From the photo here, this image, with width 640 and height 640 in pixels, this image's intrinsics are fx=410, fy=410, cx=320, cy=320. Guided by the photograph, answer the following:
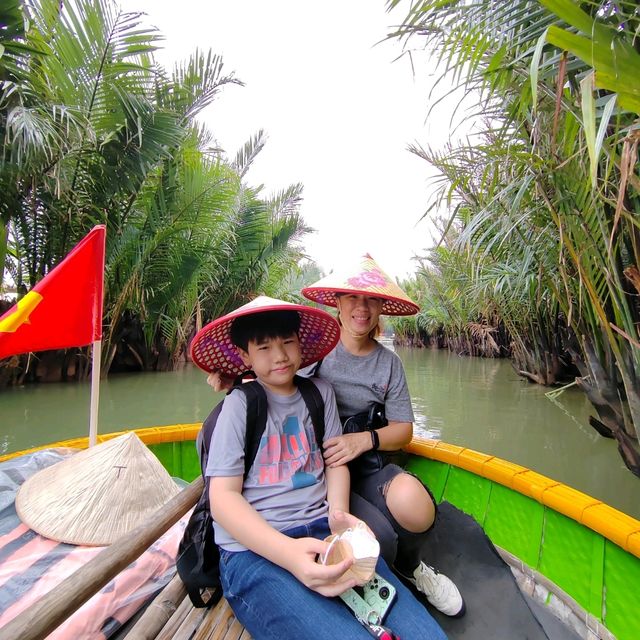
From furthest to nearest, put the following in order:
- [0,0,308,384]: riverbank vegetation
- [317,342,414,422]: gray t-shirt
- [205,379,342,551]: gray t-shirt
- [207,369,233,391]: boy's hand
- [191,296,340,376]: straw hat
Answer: [0,0,308,384]: riverbank vegetation
[317,342,414,422]: gray t-shirt
[207,369,233,391]: boy's hand
[191,296,340,376]: straw hat
[205,379,342,551]: gray t-shirt

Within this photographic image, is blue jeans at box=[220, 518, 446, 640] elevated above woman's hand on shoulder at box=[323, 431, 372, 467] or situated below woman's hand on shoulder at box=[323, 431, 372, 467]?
below

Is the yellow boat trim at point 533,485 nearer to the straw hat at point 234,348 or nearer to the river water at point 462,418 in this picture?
the straw hat at point 234,348

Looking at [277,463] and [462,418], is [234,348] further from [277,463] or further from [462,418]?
[462,418]

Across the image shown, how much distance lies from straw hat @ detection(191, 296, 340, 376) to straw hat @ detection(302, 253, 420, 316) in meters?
0.15

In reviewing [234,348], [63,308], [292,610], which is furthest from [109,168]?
[292,610]

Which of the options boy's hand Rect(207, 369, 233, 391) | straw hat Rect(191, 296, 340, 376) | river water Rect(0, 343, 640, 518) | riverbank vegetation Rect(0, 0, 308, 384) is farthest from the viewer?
riverbank vegetation Rect(0, 0, 308, 384)

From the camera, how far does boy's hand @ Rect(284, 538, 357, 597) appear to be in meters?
0.77

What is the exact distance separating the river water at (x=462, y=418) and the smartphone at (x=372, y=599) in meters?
2.45

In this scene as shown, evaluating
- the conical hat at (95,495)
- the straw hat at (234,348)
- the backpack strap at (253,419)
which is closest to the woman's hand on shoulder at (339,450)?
the backpack strap at (253,419)

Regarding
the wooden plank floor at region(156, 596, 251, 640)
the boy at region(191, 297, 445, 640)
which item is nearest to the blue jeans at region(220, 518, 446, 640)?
the boy at region(191, 297, 445, 640)

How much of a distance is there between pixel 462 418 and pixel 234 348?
13.9ft

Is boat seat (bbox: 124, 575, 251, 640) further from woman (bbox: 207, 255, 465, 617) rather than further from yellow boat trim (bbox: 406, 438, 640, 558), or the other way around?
yellow boat trim (bbox: 406, 438, 640, 558)

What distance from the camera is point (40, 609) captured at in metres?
0.65

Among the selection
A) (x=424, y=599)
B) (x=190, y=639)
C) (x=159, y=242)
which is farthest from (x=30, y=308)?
(x=159, y=242)
